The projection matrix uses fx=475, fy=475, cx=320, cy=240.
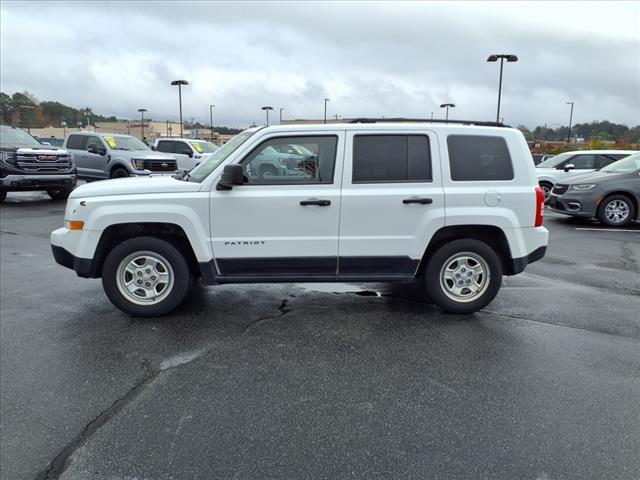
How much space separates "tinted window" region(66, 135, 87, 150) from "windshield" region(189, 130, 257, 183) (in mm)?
13831

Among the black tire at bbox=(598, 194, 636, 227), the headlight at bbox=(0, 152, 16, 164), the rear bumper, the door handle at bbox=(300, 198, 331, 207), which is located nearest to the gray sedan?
the black tire at bbox=(598, 194, 636, 227)

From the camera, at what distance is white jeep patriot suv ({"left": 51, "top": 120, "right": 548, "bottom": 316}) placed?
15.0 feet

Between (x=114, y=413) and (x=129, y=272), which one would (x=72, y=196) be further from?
(x=114, y=413)

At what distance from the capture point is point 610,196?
35.1 feet

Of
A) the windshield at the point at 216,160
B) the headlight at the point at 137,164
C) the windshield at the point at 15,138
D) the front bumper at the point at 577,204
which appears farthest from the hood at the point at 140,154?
the front bumper at the point at 577,204

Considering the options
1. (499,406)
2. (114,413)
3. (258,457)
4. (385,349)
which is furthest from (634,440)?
(114,413)

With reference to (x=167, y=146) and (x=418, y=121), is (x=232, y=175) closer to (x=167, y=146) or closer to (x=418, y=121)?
(x=418, y=121)

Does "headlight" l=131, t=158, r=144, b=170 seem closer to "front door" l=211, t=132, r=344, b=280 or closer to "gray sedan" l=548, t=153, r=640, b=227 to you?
"front door" l=211, t=132, r=344, b=280

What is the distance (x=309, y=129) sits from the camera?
4.69 meters

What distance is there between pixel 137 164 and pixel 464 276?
43.4ft

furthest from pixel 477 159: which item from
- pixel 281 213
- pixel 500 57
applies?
pixel 500 57

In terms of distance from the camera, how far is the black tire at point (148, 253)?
4.62 meters

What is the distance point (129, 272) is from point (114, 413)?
1.86m

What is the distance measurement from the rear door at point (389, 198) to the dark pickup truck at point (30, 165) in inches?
458
